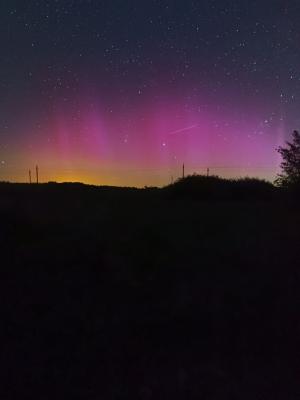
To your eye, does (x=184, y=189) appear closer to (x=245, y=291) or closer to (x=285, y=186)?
(x=285, y=186)

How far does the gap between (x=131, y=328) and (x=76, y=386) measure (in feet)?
5.63

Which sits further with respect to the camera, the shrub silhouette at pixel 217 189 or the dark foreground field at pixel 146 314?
the shrub silhouette at pixel 217 189

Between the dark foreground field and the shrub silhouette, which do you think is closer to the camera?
the dark foreground field

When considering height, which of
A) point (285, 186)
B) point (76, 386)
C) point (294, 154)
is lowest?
point (76, 386)

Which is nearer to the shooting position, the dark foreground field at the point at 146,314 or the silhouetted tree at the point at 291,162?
the dark foreground field at the point at 146,314

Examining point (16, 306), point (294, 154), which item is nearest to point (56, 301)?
point (16, 306)

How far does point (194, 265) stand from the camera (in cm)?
1017

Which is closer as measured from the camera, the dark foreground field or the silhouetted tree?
the dark foreground field

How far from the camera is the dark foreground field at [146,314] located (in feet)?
18.3

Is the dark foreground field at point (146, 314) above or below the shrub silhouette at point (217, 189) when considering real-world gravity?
below

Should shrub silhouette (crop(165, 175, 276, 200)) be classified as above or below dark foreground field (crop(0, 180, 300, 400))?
above

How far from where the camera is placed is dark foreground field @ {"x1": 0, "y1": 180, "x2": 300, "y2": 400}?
5.57 meters

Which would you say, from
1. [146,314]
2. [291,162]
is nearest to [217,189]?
[291,162]

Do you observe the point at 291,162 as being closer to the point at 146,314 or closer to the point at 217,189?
the point at 217,189
